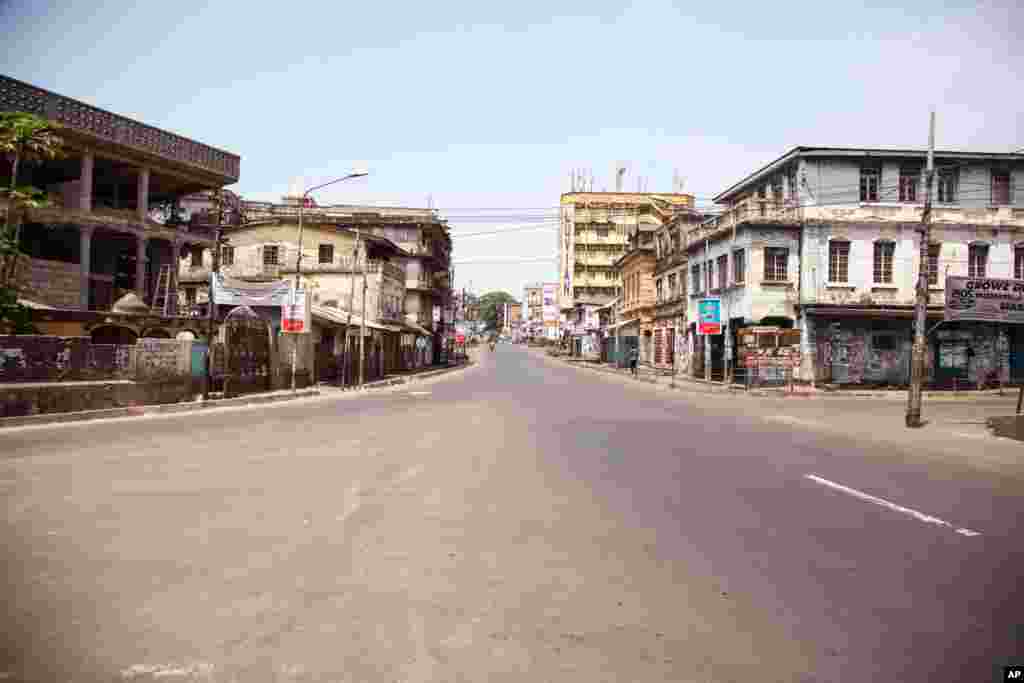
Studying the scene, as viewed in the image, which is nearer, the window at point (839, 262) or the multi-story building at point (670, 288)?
Result: the window at point (839, 262)

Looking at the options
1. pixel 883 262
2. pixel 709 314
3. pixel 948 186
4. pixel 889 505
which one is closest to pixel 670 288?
pixel 709 314

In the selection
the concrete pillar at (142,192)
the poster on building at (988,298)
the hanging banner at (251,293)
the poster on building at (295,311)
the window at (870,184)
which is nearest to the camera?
the poster on building at (988,298)

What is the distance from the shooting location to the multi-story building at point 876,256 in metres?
33.9

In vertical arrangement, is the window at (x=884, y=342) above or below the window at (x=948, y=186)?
below

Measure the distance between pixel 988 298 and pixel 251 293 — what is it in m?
31.4

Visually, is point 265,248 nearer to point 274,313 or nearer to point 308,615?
point 274,313

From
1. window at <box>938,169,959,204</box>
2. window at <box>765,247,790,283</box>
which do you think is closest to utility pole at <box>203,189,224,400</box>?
window at <box>765,247,790,283</box>

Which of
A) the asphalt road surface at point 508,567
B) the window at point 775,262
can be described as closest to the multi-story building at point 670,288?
the window at point 775,262

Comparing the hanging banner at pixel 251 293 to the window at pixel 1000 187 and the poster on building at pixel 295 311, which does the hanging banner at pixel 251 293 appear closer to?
the poster on building at pixel 295 311

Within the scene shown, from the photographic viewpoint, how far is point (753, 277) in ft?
113

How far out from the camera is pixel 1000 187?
3497 centimetres

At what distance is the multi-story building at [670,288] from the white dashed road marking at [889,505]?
35847 mm

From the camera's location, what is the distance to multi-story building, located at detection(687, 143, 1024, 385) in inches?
1335

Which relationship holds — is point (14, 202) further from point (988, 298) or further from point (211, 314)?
point (988, 298)
